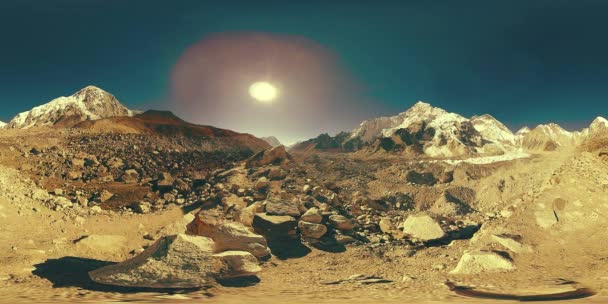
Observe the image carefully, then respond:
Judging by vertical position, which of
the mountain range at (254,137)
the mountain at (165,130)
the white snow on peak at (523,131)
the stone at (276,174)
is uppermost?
the white snow on peak at (523,131)

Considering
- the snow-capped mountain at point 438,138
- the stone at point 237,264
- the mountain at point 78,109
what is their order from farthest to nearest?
the snow-capped mountain at point 438,138
the mountain at point 78,109
the stone at point 237,264

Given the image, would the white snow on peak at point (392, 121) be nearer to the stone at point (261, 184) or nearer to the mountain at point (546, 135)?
the mountain at point (546, 135)

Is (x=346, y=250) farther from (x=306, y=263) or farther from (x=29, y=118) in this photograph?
(x=29, y=118)

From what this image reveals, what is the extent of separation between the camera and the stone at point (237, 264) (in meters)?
12.5

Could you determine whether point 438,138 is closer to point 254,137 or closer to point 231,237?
point 254,137

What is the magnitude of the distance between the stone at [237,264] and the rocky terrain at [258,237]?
4cm

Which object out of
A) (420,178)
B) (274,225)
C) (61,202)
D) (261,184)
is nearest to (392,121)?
(420,178)

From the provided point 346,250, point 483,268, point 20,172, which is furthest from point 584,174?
point 20,172

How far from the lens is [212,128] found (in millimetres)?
57500

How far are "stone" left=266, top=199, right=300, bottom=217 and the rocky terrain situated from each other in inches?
2.8

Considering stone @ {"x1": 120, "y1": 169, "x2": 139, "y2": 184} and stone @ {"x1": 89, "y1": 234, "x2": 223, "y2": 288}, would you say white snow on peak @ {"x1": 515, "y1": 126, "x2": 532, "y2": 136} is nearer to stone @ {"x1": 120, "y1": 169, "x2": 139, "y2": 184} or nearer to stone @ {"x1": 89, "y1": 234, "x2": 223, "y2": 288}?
stone @ {"x1": 120, "y1": 169, "x2": 139, "y2": 184}

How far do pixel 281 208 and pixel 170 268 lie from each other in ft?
22.9

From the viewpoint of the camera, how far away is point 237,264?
12906 millimetres

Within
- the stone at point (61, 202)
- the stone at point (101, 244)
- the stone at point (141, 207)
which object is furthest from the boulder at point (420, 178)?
the stone at point (101, 244)
